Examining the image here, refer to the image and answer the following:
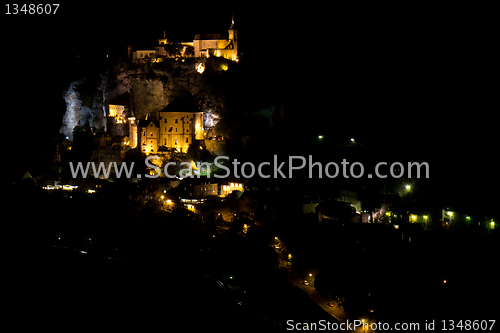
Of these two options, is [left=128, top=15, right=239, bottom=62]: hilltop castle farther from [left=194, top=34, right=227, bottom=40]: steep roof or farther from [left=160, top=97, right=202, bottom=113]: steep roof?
[left=160, top=97, right=202, bottom=113]: steep roof

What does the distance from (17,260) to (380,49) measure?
3092cm

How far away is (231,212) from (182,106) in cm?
1078

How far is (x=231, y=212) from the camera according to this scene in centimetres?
2756

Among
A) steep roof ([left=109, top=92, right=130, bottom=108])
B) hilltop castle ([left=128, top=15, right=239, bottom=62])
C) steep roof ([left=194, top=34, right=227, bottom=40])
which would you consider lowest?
steep roof ([left=109, top=92, right=130, bottom=108])

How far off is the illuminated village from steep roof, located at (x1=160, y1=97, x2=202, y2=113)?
0.43 ft

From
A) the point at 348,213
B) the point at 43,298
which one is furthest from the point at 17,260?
the point at 348,213

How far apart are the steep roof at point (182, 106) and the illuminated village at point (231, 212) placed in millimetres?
130

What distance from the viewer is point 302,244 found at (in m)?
23.3

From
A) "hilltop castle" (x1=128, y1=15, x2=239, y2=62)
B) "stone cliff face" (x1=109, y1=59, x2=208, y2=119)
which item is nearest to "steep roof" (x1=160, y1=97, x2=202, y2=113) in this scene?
"stone cliff face" (x1=109, y1=59, x2=208, y2=119)

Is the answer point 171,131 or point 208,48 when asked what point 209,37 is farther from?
point 171,131

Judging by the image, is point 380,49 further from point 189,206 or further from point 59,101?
point 59,101

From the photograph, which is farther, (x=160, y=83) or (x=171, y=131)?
(x=160, y=83)

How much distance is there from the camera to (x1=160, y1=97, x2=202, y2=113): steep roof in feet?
112

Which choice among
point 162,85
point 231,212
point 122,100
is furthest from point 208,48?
point 231,212
